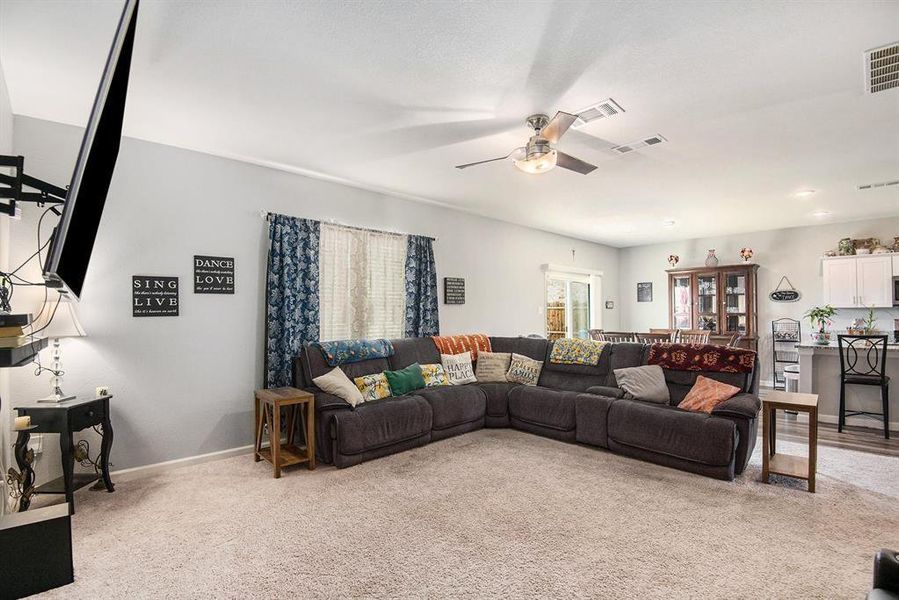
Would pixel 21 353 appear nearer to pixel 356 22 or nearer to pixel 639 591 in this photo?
pixel 356 22

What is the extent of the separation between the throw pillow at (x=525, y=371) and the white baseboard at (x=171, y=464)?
2.82 m

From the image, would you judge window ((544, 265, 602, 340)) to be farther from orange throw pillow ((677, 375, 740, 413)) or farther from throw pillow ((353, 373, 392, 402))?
throw pillow ((353, 373, 392, 402))

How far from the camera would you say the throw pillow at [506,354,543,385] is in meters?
5.08

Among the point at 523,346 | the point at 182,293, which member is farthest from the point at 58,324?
the point at 523,346

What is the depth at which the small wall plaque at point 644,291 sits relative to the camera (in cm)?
902

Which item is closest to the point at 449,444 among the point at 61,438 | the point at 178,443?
the point at 178,443

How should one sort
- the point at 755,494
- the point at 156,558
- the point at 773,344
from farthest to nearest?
the point at 773,344 → the point at 755,494 → the point at 156,558

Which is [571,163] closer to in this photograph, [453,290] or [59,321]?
[453,290]

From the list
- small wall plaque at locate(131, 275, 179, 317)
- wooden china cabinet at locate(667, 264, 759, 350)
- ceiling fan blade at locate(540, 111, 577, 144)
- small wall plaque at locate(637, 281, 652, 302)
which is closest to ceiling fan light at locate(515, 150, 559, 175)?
ceiling fan blade at locate(540, 111, 577, 144)

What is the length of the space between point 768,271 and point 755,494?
5.79 metres

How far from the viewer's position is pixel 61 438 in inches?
111

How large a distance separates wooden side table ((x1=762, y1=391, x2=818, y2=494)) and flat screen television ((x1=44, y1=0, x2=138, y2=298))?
158 inches

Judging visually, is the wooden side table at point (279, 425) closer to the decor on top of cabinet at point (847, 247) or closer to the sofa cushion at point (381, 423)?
the sofa cushion at point (381, 423)

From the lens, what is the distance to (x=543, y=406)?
4.47 metres
